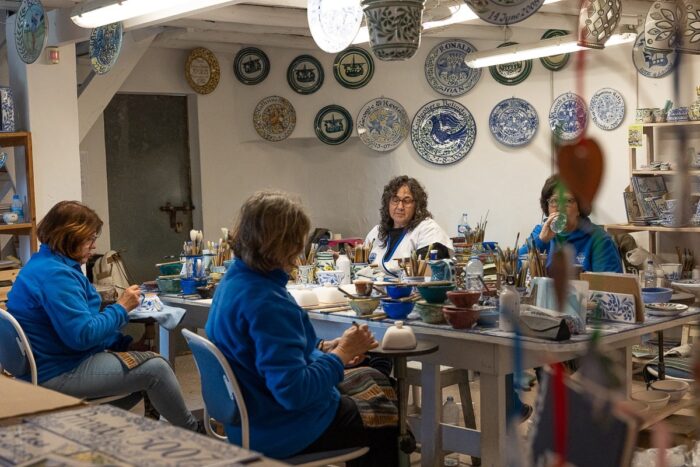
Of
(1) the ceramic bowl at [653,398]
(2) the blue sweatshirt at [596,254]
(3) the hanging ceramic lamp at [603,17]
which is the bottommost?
(1) the ceramic bowl at [653,398]

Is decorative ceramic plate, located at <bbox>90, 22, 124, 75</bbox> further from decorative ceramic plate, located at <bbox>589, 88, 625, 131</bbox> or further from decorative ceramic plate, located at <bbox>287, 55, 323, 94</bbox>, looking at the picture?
decorative ceramic plate, located at <bbox>589, 88, 625, 131</bbox>

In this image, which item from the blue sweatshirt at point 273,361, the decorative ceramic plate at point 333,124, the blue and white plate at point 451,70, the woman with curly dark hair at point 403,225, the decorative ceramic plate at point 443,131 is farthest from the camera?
the decorative ceramic plate at point 333,124

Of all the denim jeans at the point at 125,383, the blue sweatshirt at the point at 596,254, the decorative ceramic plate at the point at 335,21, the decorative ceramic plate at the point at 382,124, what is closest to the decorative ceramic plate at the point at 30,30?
the decorative ceramic plate at the point at 335,21

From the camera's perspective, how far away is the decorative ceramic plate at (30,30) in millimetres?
5090

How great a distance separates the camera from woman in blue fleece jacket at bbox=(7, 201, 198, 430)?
3393 millimetres

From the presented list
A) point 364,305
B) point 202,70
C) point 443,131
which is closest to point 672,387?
point 364,305

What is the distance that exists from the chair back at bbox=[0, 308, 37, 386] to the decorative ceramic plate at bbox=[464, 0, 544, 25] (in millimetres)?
1964

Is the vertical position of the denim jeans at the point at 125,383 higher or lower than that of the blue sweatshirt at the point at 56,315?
lower

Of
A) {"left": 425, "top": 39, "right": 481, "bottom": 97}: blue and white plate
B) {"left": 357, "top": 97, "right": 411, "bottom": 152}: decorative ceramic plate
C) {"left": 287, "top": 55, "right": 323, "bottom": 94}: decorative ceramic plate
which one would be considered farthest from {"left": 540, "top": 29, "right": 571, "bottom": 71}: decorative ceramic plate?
{"left": 287, "top": 55, "right": 323, "bottom": 94}: decorative ceramic plate

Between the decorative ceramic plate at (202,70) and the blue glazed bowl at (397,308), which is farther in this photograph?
the decorative ceramic plate at (202,70)

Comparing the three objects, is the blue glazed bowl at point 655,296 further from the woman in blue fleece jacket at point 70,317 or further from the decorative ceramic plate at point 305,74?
the decorative ceramic plate at point 305,74

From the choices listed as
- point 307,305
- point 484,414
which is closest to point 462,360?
point 484,414

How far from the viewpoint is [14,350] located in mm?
3365

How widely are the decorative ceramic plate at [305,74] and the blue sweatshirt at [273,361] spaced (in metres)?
5.60
